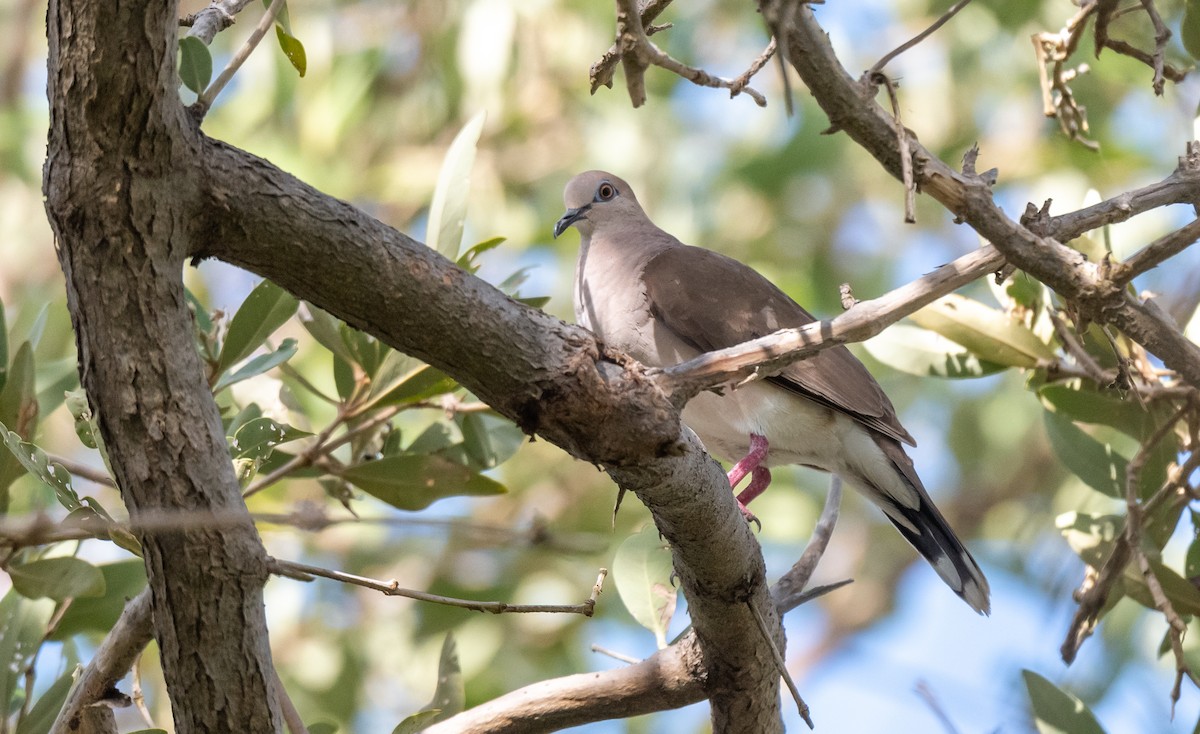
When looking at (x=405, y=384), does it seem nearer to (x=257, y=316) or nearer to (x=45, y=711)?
(x=257, y=316)

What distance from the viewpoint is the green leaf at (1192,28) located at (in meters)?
2.94

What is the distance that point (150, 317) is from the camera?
182 cm

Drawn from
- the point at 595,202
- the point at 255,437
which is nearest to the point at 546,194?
the point at 595,202

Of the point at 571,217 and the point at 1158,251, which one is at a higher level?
the point at 571,217

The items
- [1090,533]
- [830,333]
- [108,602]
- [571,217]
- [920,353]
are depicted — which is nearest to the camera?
[830,333]

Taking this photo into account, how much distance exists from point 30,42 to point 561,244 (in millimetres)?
3078

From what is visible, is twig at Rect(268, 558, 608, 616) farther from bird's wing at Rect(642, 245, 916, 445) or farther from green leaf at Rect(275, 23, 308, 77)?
bird's wing at Rect(642, 245, 916, 445)

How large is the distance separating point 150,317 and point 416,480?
1.31 m

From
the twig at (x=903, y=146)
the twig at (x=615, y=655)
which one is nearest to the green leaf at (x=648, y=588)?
the twig at (x=615, y=655)

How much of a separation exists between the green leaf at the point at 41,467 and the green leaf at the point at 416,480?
32.6 inches

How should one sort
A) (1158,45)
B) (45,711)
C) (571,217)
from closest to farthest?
(1158,45) < (45,711) < (571,217)

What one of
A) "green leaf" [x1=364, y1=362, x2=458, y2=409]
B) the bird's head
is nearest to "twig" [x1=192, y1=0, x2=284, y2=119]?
"green leaf" [x1=364, y1=362, x2=458, y2=409]

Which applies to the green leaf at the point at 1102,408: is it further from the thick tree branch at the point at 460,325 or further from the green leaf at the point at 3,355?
the green leaf at the point at 3,355

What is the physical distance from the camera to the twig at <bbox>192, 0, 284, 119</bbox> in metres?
1.86
